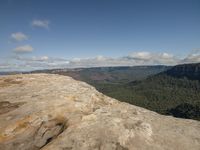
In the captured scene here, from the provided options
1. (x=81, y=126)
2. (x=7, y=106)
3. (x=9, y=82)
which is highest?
(x=9, y=82)

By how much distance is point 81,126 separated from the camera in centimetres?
1427

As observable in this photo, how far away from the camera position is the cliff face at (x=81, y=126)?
13.0 meters

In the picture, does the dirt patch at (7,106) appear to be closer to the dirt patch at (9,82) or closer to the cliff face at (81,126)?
the cliff face at (81,126)

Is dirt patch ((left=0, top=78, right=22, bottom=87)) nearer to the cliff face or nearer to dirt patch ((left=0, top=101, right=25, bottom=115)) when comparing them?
the cliff face

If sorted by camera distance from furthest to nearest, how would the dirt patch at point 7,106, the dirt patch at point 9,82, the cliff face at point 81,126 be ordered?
the dirt patch at point 9,82 < the dirt patch at point 7,106 < the cliff face at point 81,126

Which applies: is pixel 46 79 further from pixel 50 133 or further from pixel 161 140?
pixel 161 140

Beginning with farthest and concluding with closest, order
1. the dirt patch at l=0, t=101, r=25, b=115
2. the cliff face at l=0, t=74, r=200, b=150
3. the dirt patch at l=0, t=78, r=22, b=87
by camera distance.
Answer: the dirt patch at l=0, t=78, r=22, b=87, the dirt patch at l=0, t=101, r=25, b=115, the cliff face at l=0, t=74, r=200, b=150

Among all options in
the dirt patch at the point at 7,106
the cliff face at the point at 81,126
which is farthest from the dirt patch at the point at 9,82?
the dirt patch at the point at 7,106

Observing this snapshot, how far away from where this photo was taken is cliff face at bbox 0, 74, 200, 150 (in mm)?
13000

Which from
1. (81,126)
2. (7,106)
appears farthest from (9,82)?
(81,126)

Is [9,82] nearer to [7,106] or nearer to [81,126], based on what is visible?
[7,106]

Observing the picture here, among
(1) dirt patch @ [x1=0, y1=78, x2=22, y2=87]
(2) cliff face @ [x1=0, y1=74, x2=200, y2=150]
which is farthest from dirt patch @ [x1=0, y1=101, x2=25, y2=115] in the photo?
(1) dirt patch @ [x1=0, y1=78, x2=22, y2=87]

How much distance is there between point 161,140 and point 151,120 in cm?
280

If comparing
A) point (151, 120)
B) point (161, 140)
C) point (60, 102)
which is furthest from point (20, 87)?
point (161, 140)
